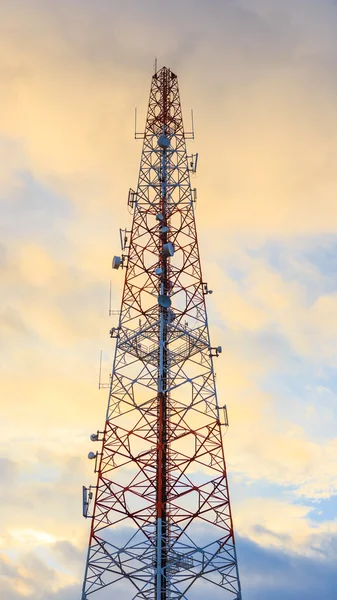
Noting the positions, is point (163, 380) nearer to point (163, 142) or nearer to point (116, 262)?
point (116, 262)

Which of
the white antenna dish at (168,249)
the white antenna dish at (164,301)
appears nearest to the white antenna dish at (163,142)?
the white antenna dish at (168,249)

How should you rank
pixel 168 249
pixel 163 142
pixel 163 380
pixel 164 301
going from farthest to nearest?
1. pixel 163 142
2. pixel 168 249
3. pixel 164 301
4. pixel 163 380

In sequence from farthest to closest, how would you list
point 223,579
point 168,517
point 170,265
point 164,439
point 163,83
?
point 163,83 < point 170,265 < point 164,439 < point 168,517 < point 223,579

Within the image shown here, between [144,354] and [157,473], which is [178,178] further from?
[157,473]

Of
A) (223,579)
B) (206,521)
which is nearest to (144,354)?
(206,521)

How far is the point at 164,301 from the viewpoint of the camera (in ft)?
133

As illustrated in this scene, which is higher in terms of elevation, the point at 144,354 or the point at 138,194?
the point at 138,194

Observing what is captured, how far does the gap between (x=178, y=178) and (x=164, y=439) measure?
20.1 metres

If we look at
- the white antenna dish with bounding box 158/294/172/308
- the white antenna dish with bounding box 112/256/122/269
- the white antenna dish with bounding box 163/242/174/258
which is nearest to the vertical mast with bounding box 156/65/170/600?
the white antenna dish with bounding box 158/294/172/308

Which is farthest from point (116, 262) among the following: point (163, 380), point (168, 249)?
point (163, 380)

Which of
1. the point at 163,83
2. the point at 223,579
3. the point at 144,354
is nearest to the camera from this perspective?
the point at 223,579

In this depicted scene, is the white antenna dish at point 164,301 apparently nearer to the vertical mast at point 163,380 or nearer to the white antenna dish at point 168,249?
the vertical mast at point 163,380

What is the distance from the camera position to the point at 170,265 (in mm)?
43219

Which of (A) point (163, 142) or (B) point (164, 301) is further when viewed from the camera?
(A) point (163, 142)
